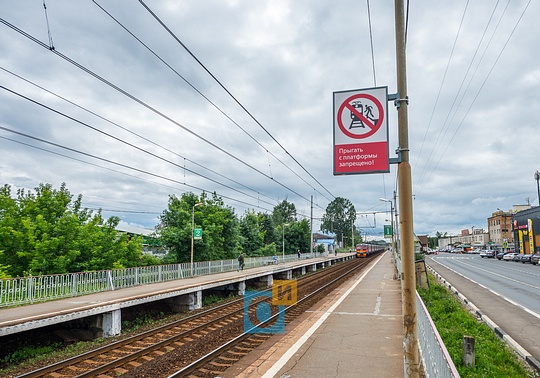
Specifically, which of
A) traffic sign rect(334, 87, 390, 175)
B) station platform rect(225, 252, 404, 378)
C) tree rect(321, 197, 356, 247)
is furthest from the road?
tree rect(321, 197, 356, 247)

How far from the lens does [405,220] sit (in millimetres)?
5094

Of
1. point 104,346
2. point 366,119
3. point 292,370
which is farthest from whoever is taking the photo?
point 104,346

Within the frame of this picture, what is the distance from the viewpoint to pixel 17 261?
23.7 meters

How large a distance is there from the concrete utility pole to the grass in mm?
3194

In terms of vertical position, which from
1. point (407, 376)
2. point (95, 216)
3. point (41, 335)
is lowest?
point (41, 335)

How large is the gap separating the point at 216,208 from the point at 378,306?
24.0 metres

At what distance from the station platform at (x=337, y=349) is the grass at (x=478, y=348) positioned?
1.11 metres

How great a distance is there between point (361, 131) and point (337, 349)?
5360 mm

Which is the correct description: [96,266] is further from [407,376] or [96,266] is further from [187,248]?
[407,376]

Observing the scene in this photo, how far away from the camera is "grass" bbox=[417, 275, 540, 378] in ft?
24.6

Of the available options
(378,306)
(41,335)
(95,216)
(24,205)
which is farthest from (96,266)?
(378,306)

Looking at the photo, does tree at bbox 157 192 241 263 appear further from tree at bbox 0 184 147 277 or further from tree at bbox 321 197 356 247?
tree at bbox 321 197 356 247

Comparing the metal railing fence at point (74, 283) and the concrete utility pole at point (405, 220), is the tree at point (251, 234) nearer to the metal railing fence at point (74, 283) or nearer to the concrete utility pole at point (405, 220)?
the metal railing fence at point (74, 283)

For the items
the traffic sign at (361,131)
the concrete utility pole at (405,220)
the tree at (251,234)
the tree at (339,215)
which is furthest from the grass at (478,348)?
the tree at (339,215)
